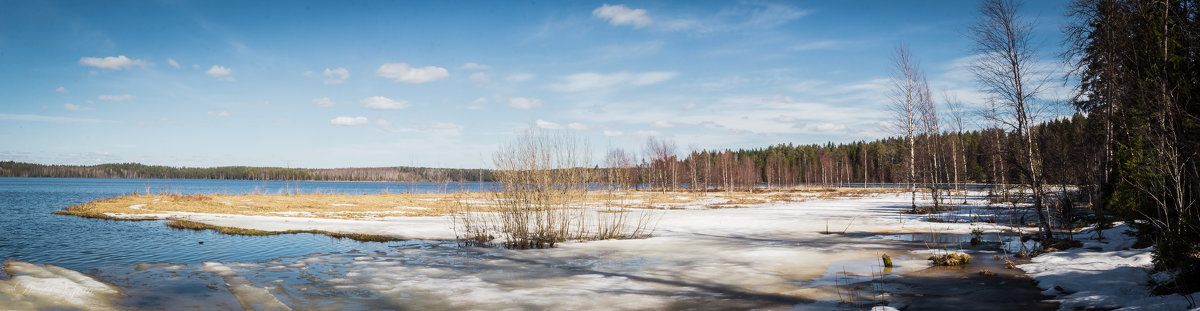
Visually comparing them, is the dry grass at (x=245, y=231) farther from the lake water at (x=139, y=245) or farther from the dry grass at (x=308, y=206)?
the dry grass at (x=308, y=206)

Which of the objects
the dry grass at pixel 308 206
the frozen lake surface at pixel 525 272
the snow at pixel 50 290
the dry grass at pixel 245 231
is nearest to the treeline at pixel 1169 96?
the frozen lake surface at pixel 525 272

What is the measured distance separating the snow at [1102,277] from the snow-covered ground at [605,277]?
0.03 m

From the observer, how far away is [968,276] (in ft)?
30.2

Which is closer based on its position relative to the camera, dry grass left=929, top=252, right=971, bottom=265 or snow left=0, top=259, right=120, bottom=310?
snow left=0, top=259, right=120, bottom=310

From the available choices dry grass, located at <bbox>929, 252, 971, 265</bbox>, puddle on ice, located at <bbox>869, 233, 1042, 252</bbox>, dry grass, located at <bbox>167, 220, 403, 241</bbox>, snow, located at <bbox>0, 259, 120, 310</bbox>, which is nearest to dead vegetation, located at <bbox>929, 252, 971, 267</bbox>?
dry grass, located at <bbox>929, 252, 971, 265</bbox>

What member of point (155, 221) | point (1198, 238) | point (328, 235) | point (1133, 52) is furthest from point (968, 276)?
point (155, 221)

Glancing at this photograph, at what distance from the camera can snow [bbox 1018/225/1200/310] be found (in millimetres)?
6508

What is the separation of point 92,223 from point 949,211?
3664 centimetres

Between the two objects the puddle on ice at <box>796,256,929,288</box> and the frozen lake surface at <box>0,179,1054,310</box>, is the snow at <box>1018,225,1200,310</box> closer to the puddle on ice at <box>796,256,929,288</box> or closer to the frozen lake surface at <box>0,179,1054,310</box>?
the frozen lake surface at <box>0,179,1054,310</box>

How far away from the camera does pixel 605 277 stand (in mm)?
9625

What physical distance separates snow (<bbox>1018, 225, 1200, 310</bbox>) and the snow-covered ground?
0.03 metres

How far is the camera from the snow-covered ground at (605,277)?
764 cm

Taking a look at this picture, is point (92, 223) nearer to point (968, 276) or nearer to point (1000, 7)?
point (968, 276)

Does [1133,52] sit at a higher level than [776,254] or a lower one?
higher
